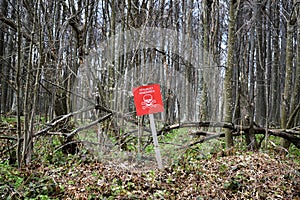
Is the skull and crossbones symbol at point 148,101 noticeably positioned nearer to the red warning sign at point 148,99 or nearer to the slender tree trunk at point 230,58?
the red warning sign at point 148,99

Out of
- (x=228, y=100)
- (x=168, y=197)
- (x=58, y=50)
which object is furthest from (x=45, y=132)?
(x=228, y=100)

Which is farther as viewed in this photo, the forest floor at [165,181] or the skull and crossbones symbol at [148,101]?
the skull and crossbones symbol at [148,101]

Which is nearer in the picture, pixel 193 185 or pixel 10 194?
pixel 10 194

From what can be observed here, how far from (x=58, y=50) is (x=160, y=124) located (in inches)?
141

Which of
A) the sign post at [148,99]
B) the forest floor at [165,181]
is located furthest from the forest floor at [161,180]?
the sign post at [148,99]

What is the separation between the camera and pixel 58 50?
7.01m

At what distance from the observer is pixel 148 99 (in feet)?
15.7

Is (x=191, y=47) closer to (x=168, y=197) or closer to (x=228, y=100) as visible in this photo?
(x=228, y=100)

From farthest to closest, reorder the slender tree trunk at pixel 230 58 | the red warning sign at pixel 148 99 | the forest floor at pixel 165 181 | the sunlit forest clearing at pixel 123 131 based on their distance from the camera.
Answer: the slender tree trunk at pixel 230 58
the red warning sign at pixel 148 99
the sunlit forest clearing at pixel 123 131
the forest floor at pixel 165 181

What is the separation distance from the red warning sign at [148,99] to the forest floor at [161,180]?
1.14 m

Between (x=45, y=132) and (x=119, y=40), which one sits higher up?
(x=119, y=40)

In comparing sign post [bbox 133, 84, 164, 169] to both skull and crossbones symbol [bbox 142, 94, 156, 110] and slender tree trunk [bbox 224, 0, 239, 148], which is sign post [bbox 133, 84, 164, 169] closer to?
skull and crossbones symbol [bbox 142, 94, 156, 110]

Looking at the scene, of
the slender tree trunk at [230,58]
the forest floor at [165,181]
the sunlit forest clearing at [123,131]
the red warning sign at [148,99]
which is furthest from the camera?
the slender tree trunk at [230,58]

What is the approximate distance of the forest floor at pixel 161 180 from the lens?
388 centimetres
